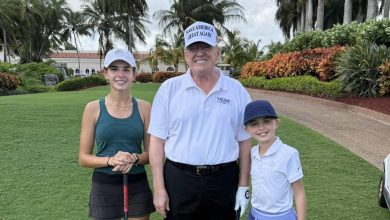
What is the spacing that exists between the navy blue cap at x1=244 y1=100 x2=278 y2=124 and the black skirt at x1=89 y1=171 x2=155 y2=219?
0.85m

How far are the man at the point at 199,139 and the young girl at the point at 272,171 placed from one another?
0.11 m

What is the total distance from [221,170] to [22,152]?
526 cm

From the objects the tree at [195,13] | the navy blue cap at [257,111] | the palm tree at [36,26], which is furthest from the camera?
the palm tree at [36,26]

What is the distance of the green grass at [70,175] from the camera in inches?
186

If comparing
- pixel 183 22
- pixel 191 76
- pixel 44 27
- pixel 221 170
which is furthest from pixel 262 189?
pixel 44 27

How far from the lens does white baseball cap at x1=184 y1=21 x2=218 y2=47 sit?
2639 millimetres

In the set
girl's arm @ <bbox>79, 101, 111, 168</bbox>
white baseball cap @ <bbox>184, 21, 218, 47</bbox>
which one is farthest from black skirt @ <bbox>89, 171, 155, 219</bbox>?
white baseball cap @ <bbox>184, 21, 218, 47</bbox>

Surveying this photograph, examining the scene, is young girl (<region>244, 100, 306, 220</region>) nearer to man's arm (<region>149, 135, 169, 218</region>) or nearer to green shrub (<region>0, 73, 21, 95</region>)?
man's arm (<region>149, 135, 169, 218</region>)

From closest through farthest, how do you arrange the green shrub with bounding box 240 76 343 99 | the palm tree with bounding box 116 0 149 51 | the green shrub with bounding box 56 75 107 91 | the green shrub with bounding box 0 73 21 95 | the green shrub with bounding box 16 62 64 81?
the green shrub with bounding box 240 76 343 99
the green shrub with bounding box 0 73 21 95
the green shrub with bounding box 56 75 107 91
the palm tree with bounding box 116 0 149 51
the green shrub with bounding box 16 62 64 81

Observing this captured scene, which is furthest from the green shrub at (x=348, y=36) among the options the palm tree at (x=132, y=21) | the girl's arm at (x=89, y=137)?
the girl's arm at (x=89, y=137)

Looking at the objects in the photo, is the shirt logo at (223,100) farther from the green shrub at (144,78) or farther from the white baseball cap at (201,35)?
the green shrub at (144,78)

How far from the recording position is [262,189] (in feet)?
8.91

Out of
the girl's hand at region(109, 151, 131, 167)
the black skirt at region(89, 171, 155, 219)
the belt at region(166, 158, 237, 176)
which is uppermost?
the girl's hand at region(109, 151, 131, 167)

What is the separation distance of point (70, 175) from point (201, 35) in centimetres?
398
